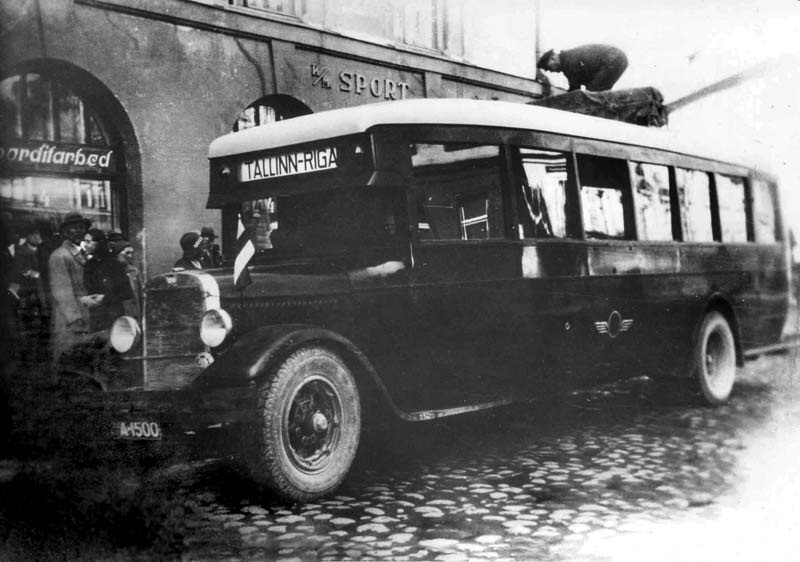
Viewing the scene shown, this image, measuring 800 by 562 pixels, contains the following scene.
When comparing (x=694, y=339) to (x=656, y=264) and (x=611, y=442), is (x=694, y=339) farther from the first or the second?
(x=611, y=442)

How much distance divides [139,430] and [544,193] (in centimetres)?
293

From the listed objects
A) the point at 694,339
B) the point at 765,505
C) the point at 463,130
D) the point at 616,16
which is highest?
the point at 616,16

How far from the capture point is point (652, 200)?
633cm

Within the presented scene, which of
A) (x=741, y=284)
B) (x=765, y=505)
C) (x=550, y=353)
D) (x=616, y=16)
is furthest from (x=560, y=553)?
(x=741, y=284)

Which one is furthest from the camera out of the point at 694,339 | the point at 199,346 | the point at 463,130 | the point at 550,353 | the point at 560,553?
the point at 694,339

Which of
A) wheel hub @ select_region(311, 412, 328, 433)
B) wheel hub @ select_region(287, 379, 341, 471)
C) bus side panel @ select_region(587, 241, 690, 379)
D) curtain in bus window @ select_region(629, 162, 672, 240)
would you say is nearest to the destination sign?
wheel hub @ select_region(287, 379, 341, 471)

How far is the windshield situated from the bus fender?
671mm

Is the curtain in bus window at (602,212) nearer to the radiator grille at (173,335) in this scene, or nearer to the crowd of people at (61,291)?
the radiator grille at (173,335)

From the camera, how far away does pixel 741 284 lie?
23.6 ft

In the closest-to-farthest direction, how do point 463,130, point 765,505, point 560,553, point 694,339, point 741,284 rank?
point 560,553 < point 765,505 < point 463,130 < point 694,339 < point 741,284

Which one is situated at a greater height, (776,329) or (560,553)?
(776,329)

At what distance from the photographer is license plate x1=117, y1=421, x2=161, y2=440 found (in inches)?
156

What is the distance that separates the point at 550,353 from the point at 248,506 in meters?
2.25

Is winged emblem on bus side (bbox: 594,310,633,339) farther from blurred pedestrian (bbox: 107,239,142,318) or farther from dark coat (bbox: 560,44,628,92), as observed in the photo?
blurred pedestrian (bbox: 107,239,142,318)
